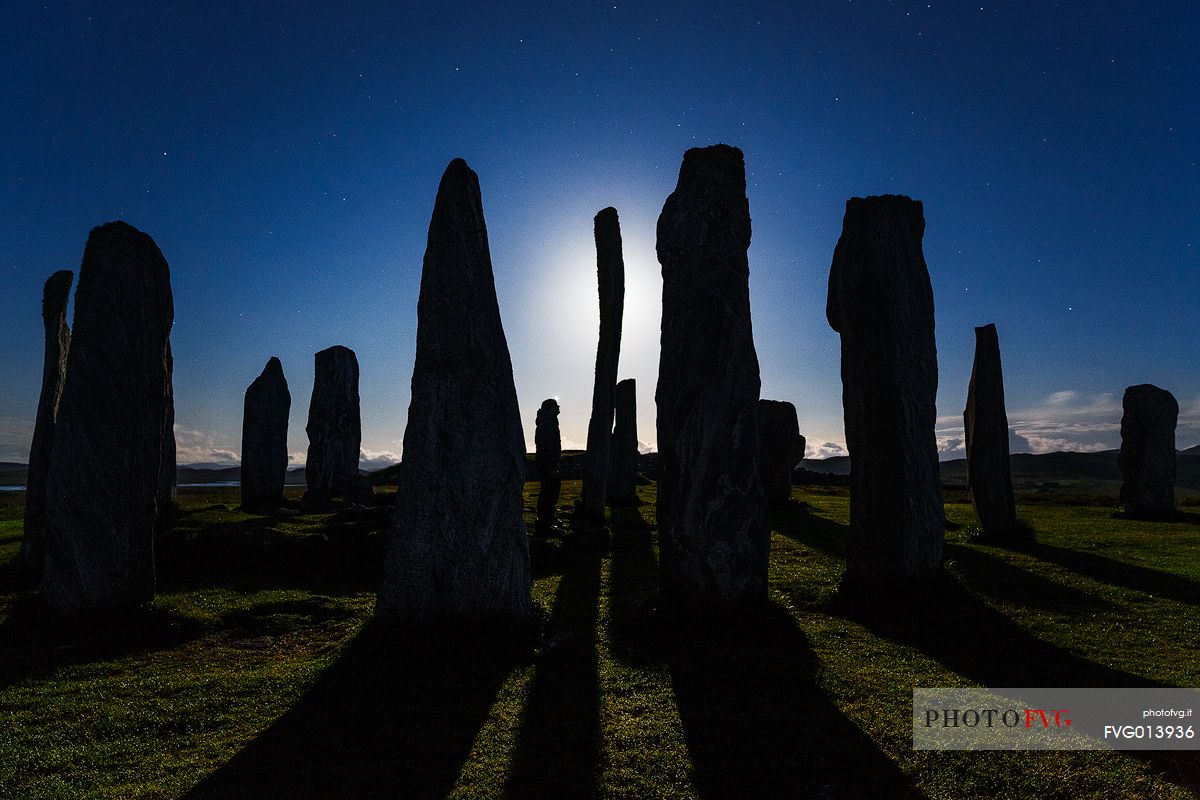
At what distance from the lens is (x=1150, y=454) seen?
57.7 feet

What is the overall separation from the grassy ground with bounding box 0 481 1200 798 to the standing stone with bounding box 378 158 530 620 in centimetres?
47

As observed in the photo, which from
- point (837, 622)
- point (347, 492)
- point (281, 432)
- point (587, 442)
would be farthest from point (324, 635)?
point (281, 432)

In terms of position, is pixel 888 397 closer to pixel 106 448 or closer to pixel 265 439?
pixel 106 448

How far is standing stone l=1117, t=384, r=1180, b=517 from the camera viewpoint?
17.6 meters

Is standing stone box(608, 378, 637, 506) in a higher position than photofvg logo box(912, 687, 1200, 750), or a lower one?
higher

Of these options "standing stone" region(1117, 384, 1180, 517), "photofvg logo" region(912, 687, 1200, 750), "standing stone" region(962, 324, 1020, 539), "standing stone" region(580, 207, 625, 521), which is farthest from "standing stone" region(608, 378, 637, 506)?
"photofvg logo" region(912, 687, 1200, 750)

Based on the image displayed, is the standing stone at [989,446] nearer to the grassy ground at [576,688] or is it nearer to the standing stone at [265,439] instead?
the grassy ground at [576,688]

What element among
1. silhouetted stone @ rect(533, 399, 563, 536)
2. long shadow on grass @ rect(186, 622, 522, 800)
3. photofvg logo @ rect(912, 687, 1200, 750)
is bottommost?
long shadow on grass @ rect(186, 622, 522, 800)

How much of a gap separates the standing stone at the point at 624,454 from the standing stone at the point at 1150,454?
563 inches

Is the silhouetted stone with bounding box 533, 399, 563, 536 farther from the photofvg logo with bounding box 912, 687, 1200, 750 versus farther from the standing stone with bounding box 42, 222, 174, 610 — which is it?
the photofvg logo with bounding box 912, 687, 1200, 750

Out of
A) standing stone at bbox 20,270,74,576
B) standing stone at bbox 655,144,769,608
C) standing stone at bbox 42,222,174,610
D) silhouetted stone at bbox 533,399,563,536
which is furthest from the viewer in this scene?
silhouetted stone at bbox 533,399,563,536

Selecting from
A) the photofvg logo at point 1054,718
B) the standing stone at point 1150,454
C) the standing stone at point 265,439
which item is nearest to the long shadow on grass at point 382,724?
the photofvg logo at point 1054,718

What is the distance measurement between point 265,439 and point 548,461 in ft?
36.4

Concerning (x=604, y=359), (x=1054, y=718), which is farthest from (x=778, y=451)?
(x=1054, y=718)
